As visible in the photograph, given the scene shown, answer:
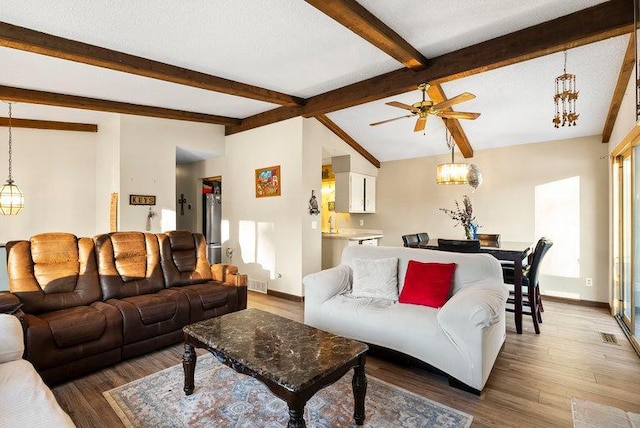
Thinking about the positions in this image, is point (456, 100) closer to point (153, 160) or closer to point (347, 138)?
point (347, 138)

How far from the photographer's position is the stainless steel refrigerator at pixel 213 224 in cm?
621

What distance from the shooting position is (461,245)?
3750 millimetres

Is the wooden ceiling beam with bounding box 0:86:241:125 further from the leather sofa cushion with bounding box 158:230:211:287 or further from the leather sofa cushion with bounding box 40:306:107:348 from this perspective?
the leather sofa cushion with bounding box 40:306:107:348

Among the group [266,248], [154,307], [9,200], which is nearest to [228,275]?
[154,307]

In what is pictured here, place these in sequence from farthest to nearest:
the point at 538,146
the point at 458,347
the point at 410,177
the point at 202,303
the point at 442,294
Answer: the point at 410,177
the point at 538,146
the point at 202,303
the point at 442,294
the point at 458,347

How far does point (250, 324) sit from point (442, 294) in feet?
5.28

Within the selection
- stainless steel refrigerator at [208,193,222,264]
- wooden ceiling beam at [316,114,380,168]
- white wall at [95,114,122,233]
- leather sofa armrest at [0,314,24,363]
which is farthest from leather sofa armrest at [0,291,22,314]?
wooden ceiling beam at [316,114,380,168]

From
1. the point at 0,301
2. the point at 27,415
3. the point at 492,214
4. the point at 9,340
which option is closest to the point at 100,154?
the point at 0,301

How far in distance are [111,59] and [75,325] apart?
2318 mm

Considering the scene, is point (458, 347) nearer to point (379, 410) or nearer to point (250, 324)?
point (379, 410)

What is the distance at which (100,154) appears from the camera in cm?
560

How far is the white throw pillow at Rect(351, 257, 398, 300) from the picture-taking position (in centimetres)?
314

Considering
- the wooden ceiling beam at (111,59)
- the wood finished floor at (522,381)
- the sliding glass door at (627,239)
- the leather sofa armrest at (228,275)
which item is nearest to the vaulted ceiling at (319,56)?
the wooden ceiling beam at (111,59)

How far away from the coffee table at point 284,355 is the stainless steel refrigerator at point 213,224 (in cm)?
386
